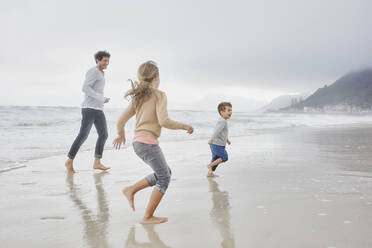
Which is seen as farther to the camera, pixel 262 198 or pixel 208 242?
pixel 262 198

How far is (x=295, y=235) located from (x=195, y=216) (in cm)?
88

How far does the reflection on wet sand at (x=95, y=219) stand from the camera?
7.45ft

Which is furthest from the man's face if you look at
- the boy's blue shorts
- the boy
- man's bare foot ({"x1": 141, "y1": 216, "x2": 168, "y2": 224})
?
man's bare foot ({"x1": 141, "y1": 216, "x2": 168, "y2": 224})

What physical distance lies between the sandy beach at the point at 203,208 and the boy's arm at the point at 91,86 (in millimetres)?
1308

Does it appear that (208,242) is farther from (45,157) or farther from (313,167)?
(45,157)

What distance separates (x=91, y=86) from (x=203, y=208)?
3.38 metres

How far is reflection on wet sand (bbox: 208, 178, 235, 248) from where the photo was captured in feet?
7.24

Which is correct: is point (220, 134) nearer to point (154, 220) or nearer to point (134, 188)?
point (134, 188)

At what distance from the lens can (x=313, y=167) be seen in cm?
507

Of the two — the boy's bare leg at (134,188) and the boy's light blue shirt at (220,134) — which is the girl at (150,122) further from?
the boy's light blue shirt at (220,134)

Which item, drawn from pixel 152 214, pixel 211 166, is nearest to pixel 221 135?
pixel 211 166

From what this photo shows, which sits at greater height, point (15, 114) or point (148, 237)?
point (15, 114)

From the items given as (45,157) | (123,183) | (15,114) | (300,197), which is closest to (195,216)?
(300,197)

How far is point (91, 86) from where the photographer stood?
541cm
